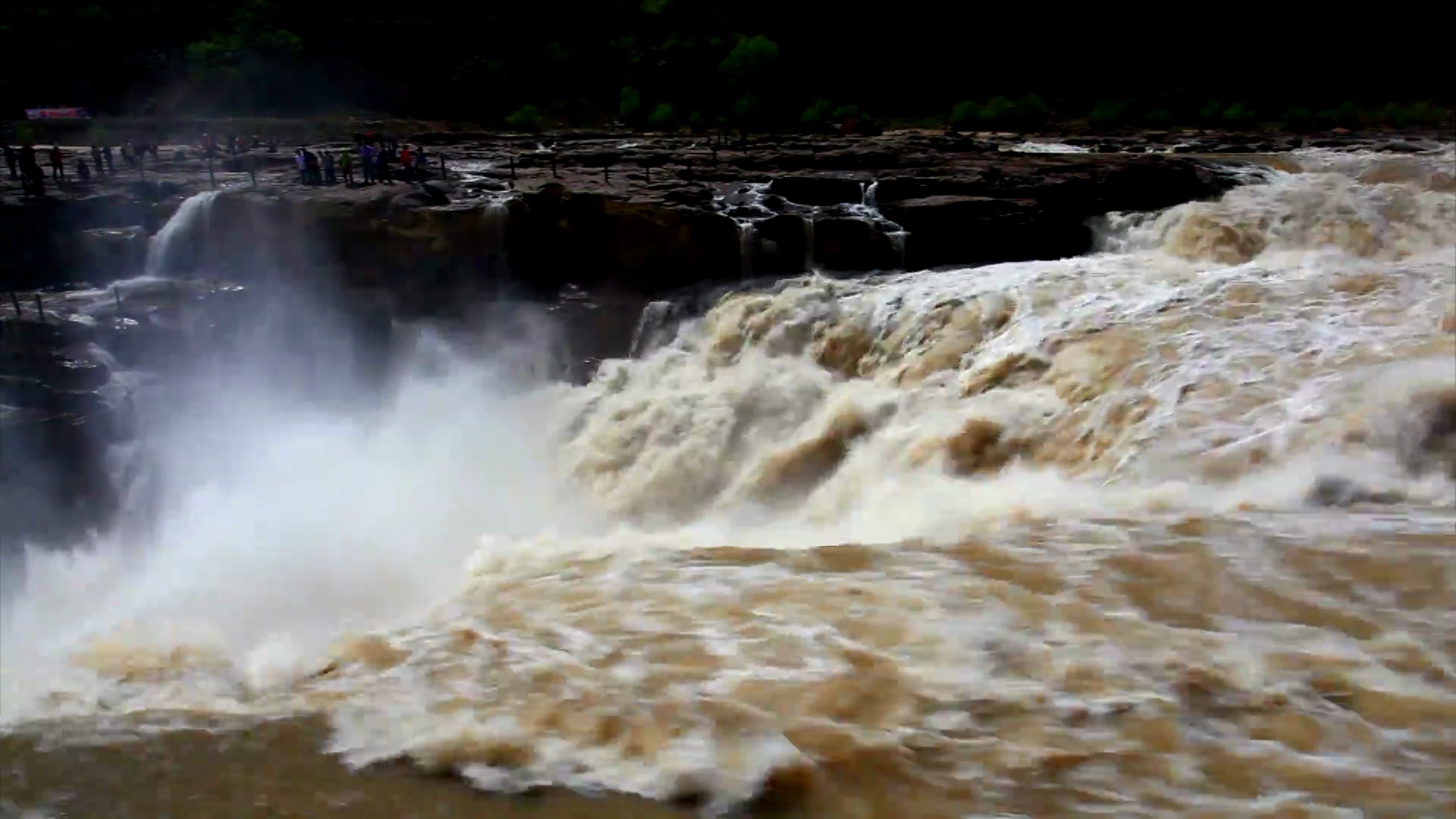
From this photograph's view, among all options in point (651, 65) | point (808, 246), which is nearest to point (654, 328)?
point (808, 246)

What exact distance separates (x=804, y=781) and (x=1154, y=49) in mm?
44527

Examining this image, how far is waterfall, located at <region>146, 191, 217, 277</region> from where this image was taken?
52.7ft

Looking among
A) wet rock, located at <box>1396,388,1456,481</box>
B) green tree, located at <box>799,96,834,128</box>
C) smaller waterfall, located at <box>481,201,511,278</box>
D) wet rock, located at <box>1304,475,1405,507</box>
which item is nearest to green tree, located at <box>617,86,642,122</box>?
green tree, located at <box>799,96,834,128</box>

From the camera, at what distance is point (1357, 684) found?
6.06 metres

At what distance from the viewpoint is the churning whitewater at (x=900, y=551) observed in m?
5.95

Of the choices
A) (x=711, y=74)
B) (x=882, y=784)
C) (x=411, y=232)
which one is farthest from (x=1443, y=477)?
(x=711, y=74)

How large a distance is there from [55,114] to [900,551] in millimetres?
36726

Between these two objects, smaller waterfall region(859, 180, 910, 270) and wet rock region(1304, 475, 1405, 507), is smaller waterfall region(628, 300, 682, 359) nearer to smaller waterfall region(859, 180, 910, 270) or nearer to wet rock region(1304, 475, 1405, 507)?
smaller waterfall region(859, 180, 910, 270)

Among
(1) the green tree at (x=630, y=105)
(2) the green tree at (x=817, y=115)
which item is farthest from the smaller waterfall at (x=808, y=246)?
(1) the green tree at (x=630, y=105)

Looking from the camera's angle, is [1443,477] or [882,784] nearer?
[882,784]

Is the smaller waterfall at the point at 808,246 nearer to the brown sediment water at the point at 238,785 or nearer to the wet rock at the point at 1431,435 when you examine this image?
the wet rock at the point at 1431,435

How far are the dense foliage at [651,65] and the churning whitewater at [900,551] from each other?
22.4 metres

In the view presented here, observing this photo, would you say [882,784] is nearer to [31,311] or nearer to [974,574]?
[974,574]

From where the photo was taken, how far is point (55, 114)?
115 feet
